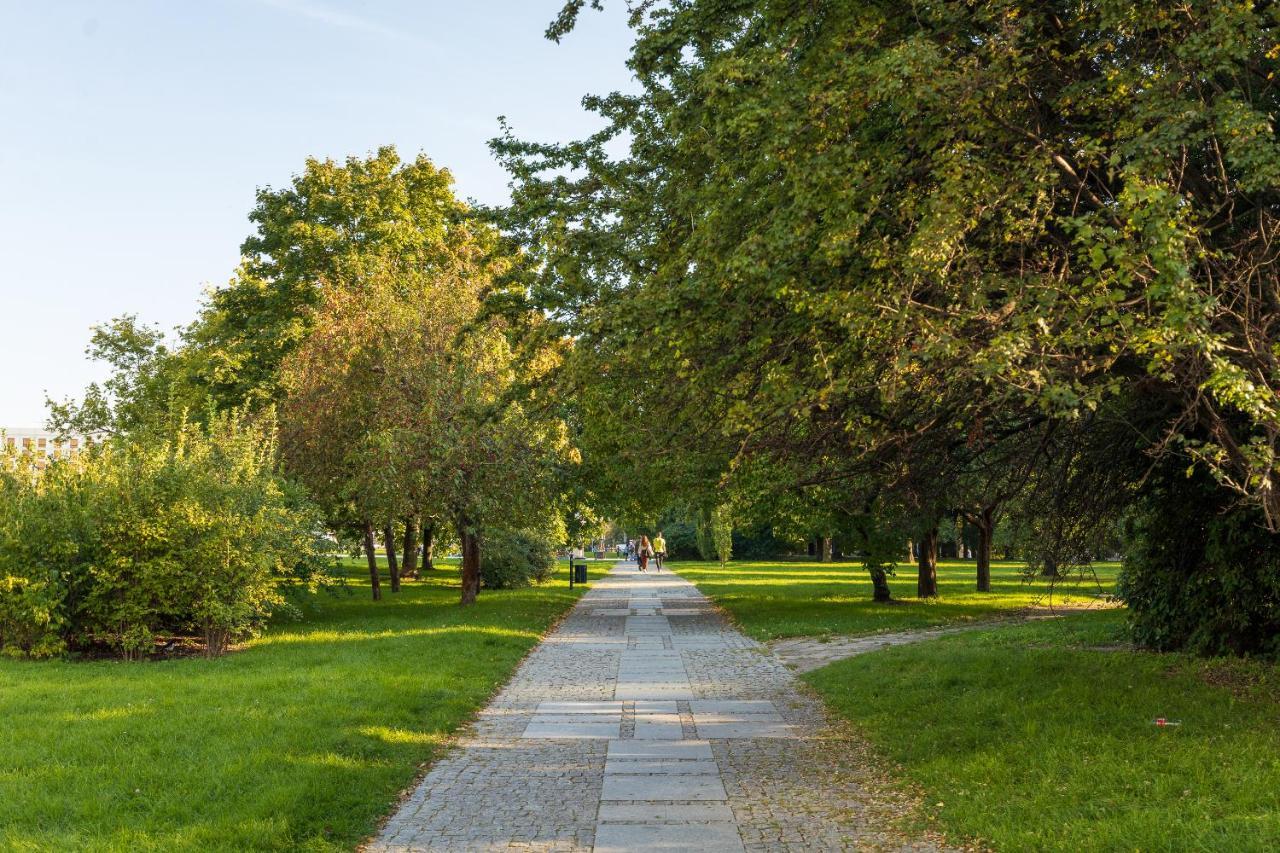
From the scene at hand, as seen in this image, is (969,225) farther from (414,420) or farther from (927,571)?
(927,571)

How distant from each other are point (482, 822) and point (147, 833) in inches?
75.3

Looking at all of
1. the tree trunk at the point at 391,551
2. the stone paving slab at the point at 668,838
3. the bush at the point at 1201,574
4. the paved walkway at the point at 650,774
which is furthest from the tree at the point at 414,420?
the stone paving slab at the point at 668,838

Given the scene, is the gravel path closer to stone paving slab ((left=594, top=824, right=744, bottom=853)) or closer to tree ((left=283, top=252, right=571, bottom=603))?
tree ((left=283, top=252, right=571, bottom=603))

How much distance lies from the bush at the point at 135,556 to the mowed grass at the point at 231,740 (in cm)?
87

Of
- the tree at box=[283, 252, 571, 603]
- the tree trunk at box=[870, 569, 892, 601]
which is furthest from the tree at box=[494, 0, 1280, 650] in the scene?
the tree trunk at box=[870, 569, 892, 601]

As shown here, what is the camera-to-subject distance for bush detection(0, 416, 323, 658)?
594 inches

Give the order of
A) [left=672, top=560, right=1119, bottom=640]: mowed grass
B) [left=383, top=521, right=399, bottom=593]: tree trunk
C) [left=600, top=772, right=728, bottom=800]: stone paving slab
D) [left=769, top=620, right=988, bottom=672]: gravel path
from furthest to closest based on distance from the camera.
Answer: [left=383, top=521, right=399, bottom=593]: tree trunk → [left=672, top=560, right=1119, bottom=640]: mowed grass → [left=769, top=620, right=988, bottom=672]: gravel path → [left=600, top=772, right=728, bottom=800]: stone paving slab

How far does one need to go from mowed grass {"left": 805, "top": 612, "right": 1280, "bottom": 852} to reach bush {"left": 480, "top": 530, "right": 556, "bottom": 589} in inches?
825

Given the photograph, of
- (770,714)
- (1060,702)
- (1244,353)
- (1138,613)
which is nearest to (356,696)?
(770,714)

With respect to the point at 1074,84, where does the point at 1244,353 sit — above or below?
below

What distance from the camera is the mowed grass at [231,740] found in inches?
242

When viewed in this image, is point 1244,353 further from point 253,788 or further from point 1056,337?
point 253,788

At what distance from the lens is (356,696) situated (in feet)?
34.2

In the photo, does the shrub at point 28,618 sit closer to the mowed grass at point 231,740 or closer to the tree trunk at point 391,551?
the mowed grass at point 231,740
